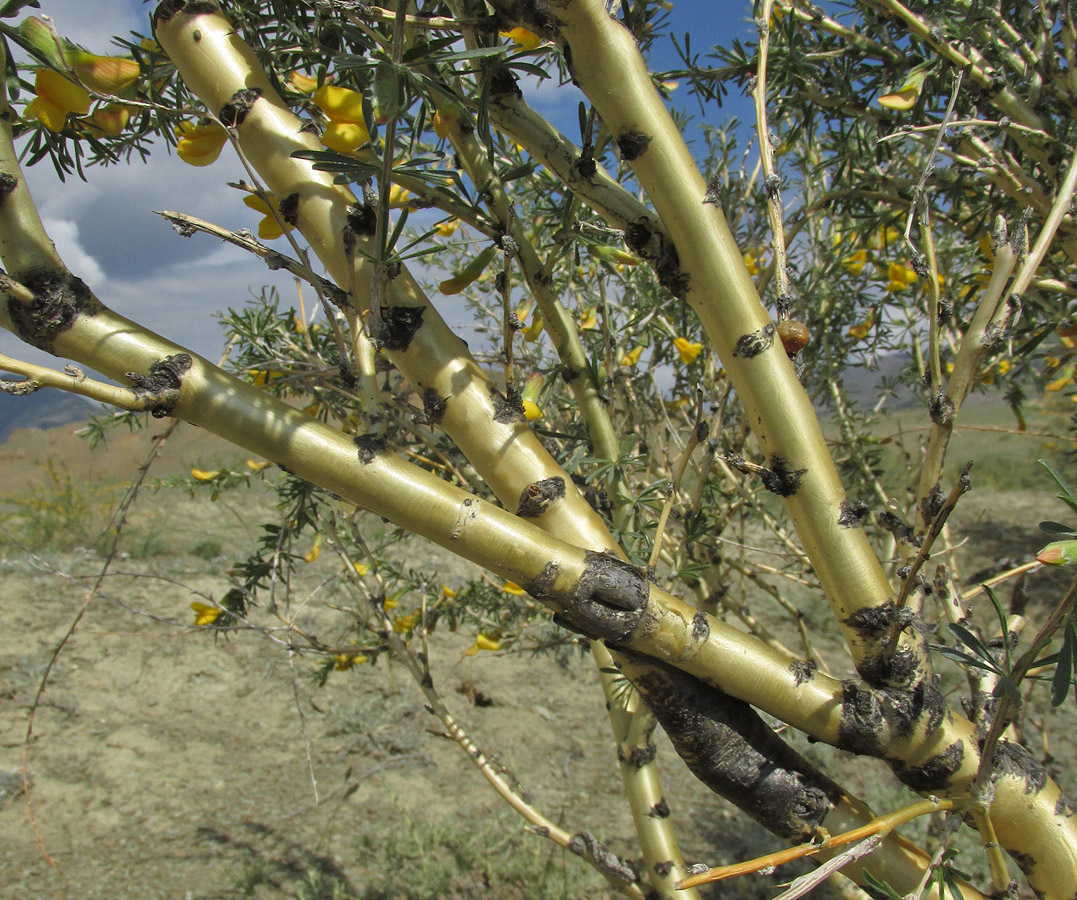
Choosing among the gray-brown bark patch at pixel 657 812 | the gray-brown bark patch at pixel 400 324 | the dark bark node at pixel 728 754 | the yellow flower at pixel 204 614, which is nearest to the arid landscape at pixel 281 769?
the yellow flower at pixel 204 614

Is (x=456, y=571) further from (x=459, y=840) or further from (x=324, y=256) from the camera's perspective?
(x=324, y=256)

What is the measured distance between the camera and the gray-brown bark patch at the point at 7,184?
0.48 m

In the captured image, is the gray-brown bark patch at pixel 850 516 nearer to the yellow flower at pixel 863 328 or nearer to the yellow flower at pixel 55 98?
the yellow flower at pixel 55 98

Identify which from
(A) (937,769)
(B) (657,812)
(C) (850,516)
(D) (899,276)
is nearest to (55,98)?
(C) (850,516)

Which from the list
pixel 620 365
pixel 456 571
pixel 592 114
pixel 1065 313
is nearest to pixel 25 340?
pixel 592 114

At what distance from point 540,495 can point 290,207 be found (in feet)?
1.16

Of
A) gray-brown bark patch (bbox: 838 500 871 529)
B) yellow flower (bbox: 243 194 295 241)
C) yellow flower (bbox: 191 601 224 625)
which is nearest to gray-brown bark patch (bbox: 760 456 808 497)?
gray-brown bark patch (bbox: 838 500 871 529)

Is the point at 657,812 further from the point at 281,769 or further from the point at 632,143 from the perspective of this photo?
the point at 281,769

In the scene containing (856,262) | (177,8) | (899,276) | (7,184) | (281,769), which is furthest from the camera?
(281,769)

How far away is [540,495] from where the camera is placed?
644 mm

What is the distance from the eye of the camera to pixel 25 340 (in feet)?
1.69

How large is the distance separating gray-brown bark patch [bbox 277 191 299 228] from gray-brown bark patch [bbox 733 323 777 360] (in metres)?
0.42

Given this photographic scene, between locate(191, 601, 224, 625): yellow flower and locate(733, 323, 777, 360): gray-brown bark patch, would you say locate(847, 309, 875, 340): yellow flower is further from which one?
locate(191, 601, 224, 625): yellow flower

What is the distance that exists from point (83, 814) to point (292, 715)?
1.08 m
